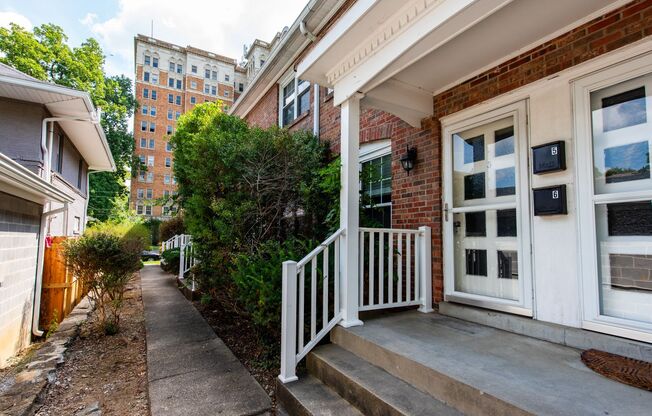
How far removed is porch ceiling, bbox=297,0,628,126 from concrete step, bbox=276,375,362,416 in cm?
248

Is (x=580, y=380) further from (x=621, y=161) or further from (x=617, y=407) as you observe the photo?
(x=621, y=161)

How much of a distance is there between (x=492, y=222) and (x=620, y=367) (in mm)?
1417

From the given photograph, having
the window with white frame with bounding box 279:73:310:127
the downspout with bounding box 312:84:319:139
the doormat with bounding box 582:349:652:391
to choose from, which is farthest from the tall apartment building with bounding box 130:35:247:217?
the doormat with bounding box 582:349:652:391

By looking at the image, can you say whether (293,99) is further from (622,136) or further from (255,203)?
(622,136)

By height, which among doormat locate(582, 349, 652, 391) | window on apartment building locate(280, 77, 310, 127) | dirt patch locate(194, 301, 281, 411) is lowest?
dirt patch locate(194, 301, 281, 411)

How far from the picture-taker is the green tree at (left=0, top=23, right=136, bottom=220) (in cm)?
1528

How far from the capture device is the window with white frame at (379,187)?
4.24 meters

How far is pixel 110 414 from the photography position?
8.35 feet

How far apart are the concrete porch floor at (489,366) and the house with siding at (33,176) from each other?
12.1ft

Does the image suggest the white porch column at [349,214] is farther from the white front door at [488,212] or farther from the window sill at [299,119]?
Result: the window sill at [299,119]

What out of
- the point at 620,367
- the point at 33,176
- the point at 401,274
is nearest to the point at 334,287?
the point at 401,274

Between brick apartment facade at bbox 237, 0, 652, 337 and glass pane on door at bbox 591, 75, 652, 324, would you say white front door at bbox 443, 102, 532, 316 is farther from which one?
glass pane on door at bbox 591, 75, 652, 324

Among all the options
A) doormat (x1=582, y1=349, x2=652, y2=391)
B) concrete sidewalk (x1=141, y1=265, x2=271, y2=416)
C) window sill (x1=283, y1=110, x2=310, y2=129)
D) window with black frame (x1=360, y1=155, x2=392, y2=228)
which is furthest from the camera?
window sill (x1=283, y1=110, x2=310, y2=129)

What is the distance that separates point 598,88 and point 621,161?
573 mm
